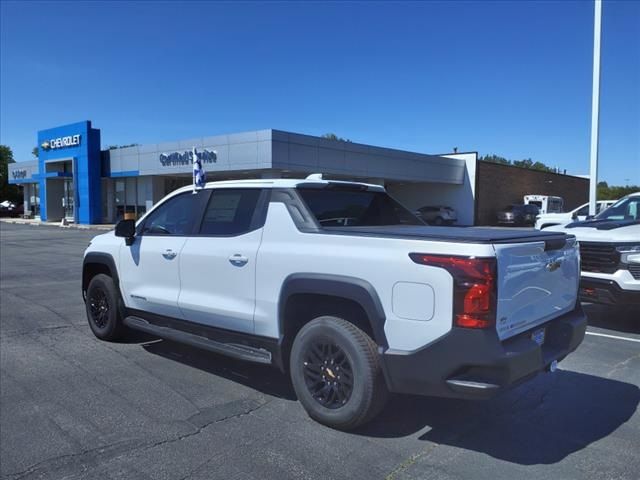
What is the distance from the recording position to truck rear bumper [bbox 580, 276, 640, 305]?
6.71 m

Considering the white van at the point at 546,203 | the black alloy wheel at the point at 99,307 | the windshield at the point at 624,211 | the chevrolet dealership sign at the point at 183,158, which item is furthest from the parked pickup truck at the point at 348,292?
the white van at the point at 546,203

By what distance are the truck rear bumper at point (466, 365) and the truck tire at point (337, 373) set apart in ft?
0.50

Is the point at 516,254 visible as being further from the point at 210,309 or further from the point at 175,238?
the point at 175,238

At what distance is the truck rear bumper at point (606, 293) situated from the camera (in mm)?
6707

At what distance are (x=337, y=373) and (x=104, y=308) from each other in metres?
3.51

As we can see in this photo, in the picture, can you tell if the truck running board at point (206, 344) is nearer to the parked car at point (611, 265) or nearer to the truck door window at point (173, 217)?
the truck door window at point (173, 217)

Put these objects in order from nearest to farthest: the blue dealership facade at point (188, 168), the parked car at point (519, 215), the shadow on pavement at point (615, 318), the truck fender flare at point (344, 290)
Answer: the truck fender flare at point (344, 290) → the shadow on pavement at point (615, 318) → the blue dealership facade at point (188, 168) → the parked car at point (519, 215)

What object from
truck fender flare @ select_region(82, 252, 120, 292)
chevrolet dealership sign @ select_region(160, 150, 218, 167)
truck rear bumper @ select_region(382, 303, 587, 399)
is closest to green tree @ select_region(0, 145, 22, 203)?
chevrolet dealership sign @ select_region(160, 150, 218, 167)

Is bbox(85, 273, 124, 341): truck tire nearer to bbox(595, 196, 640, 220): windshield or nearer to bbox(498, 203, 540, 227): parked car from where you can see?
bbox(595, 196, 640, 220): windshield

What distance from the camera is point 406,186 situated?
4500 centimetres

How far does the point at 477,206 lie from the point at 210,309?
39.4m

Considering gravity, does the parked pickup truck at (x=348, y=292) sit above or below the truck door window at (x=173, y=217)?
below

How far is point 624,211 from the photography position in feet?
30.2

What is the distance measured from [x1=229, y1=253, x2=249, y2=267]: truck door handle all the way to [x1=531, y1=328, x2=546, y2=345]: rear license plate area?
224 centimetres
